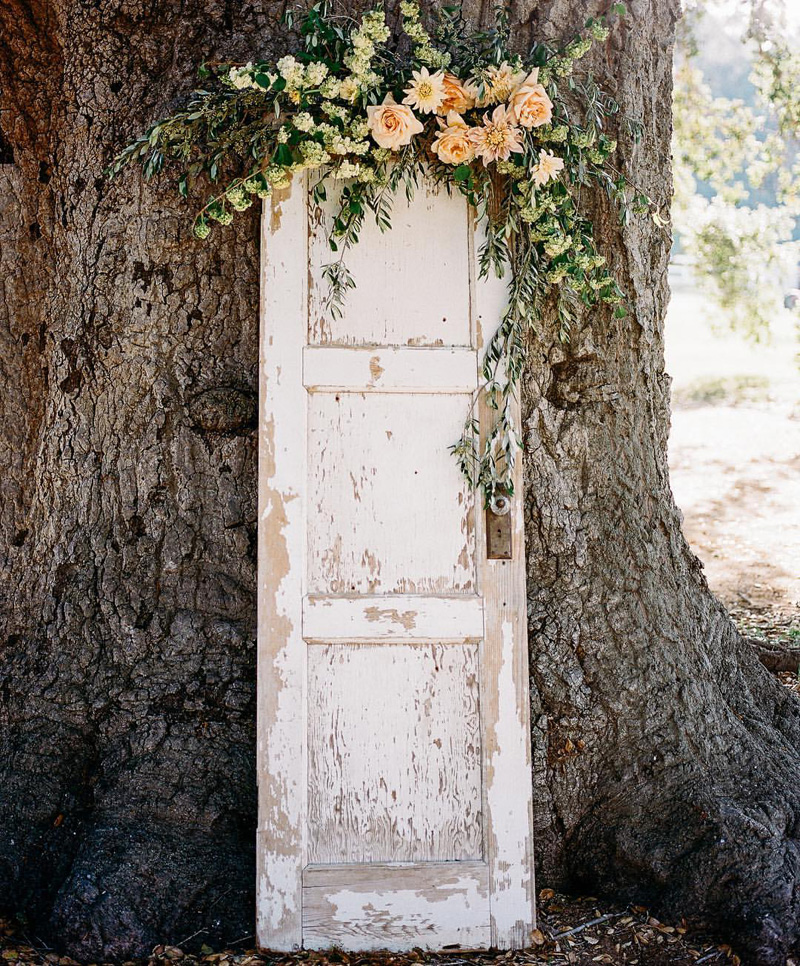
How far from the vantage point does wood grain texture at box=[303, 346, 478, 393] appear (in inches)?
111

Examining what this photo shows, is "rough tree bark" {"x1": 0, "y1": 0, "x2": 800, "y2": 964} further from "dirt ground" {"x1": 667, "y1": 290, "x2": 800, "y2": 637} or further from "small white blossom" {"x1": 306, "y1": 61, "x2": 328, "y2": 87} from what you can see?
"dirt ground" {"x1": 667, "y1": 290, "x2": 800, "y2": 637}

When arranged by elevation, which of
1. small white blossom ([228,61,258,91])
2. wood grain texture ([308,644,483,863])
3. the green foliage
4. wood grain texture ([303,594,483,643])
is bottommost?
wood grain texture ([308,644,483,863])

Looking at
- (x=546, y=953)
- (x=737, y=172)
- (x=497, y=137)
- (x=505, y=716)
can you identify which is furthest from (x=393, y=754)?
(x=737, y=172)

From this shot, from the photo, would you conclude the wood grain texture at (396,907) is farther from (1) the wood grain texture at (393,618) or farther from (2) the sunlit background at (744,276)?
(2) the sunlit background at (744,276)

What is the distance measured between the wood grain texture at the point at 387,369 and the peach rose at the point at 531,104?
2.20ft

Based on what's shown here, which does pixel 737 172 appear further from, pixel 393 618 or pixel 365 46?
pixel 393 618

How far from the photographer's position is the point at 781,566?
711cm

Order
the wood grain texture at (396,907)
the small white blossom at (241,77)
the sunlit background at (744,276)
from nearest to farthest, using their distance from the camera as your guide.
Answer: 1. the small white blossom at (241,77)
2. the wood grain texture at (396,907)
3. the sunlit background at (744,276)

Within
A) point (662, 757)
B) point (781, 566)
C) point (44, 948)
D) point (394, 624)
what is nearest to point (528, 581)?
point (394, 624)

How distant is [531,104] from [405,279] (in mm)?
599

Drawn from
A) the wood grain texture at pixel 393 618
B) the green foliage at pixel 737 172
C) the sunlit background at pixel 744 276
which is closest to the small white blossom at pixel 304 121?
the wood grain texture at pixel 393 618

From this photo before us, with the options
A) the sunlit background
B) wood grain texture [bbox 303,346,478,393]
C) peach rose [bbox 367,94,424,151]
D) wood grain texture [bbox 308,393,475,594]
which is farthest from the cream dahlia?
the sunlit background

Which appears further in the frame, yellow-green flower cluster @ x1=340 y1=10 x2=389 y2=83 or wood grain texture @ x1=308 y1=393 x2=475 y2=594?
wood grain texture @ x1=308 y1=393 x2=475 y2=594

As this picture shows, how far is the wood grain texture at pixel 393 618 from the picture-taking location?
281 centimetres
